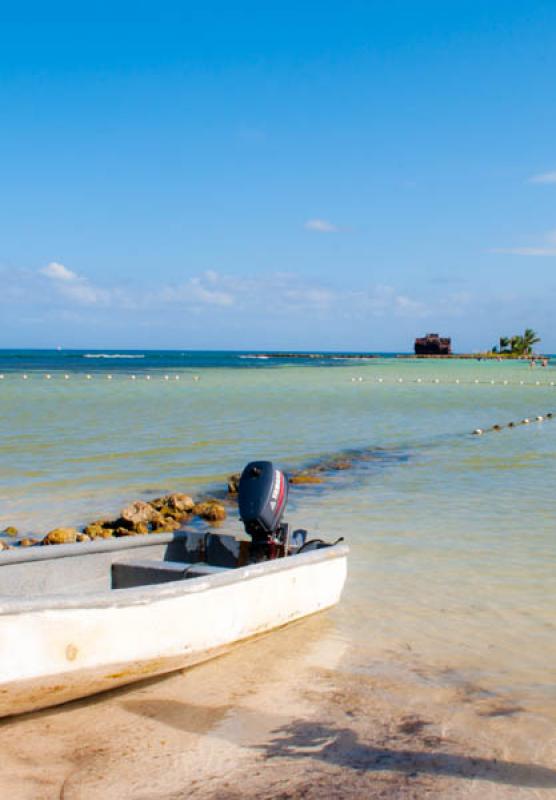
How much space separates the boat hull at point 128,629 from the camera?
5125mm

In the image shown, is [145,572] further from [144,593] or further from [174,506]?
[174,506]

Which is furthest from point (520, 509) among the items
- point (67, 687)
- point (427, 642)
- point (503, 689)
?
point (67, 687)

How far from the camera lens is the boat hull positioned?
512 cm

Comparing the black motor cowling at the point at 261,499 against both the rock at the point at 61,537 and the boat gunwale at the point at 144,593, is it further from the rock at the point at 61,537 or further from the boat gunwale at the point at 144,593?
the rock at the point at 61,537

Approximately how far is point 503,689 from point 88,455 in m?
15.1

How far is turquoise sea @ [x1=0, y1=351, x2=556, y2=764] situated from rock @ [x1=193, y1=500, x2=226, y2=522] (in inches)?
43.9

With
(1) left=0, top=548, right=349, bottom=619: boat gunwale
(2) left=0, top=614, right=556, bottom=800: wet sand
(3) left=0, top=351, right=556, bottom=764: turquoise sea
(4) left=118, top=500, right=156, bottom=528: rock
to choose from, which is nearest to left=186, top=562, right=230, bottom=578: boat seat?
(1) left=0, top=548, right=349, bottom=619: boat gunwale

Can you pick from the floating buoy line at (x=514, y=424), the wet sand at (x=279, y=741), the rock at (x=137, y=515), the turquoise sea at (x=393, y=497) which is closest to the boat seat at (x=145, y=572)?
the wet sand at (x=279, y=741)

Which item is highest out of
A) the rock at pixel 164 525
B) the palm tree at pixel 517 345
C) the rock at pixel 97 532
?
the palm tree at pixel 517 345

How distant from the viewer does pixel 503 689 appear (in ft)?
20.5

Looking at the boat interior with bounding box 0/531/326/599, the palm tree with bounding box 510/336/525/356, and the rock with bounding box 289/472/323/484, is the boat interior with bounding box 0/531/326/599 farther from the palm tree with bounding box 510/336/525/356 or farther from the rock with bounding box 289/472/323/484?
the palm tree with bounding box 510/336/525/356

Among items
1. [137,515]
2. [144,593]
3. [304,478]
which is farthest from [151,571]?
[304,478]

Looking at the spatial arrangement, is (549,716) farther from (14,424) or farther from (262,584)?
(14,424)

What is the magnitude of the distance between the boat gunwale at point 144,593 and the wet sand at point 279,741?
78 centimetres
